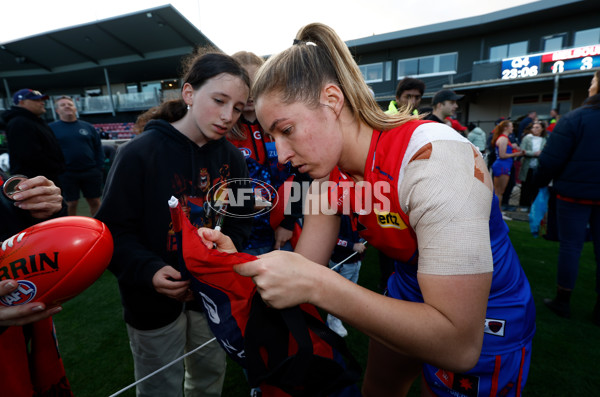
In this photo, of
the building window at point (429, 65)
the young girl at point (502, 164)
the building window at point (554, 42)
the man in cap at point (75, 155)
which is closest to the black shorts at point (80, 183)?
the man in cap at point (75, 155)

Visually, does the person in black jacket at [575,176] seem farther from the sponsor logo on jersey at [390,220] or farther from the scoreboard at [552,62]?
the scoreboard at [552,62]

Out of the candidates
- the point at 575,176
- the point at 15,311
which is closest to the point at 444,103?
the point at 575,176

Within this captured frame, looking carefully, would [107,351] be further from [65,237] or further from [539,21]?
[539,21]

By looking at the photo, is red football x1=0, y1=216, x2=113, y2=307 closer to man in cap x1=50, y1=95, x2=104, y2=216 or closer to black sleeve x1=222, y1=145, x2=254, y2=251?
black sleeve x1=222, y1=145, x2=254, y2=251

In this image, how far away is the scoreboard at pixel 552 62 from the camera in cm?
1409

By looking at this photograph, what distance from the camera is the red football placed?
1.03 metres

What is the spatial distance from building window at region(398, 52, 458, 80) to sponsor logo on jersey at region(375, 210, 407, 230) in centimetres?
2207

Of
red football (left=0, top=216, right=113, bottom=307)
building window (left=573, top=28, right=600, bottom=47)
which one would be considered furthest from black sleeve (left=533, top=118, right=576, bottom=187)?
building window (left=573, top=28, right=600, bottom=47)

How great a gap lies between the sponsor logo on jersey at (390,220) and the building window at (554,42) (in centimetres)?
2186

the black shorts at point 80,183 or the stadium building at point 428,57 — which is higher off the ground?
the stadium building at point 428,57

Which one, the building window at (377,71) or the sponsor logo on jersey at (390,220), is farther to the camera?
the building window at (377,71)

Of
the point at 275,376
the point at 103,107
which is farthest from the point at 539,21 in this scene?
the point at 103,107

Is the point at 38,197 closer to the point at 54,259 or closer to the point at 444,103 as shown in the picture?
the point at 54,259

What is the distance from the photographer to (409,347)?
2.66 ft
